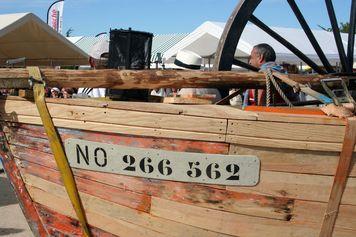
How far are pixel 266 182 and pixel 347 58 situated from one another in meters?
3.01

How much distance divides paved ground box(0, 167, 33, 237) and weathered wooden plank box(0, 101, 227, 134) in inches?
118

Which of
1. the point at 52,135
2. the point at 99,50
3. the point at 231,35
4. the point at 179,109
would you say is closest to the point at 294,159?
the point at 179,109

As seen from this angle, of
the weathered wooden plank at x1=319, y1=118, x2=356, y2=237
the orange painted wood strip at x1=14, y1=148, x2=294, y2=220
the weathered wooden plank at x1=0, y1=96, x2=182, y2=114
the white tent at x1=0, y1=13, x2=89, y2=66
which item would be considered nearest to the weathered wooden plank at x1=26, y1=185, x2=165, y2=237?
the orange painted wood strip at x1=14, y1=148, x2=294, y2=220

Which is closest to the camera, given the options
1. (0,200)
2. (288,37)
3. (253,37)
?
(0,200)

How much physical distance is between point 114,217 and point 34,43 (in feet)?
37.8

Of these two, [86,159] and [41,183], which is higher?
[86,159]

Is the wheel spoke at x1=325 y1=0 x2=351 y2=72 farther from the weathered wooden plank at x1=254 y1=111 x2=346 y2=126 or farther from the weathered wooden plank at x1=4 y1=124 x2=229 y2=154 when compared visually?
the weathered wooden plank at x1=4 y1=124 x2=229 y2=154

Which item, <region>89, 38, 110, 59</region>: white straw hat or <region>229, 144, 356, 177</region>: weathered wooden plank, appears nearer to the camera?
<region>229, 144, 356, 177</region>: weathered wooden plank

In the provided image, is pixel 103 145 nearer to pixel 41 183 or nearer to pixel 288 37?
pixel 41 183

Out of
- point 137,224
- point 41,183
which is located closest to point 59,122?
point 41,183

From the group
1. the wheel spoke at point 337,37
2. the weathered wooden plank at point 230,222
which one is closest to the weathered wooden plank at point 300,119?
the weathered wooden plank at point 230,222

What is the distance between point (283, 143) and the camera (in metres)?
2.37

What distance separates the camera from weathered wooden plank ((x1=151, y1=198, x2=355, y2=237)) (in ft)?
8.20

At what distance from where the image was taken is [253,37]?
12484 mm
